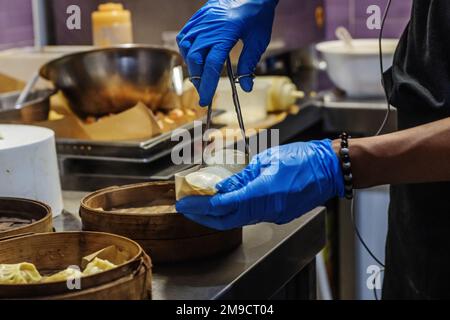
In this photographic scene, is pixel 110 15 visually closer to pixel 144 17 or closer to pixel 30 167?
pixel 144 17

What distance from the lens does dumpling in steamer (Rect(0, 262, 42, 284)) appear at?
119 centimetres

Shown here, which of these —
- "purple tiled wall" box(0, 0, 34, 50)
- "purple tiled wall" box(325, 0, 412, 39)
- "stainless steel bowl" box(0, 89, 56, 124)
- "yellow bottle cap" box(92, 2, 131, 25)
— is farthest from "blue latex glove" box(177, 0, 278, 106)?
"purple tiled wall" box(325, 0, 412, 39)

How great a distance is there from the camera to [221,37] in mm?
1549

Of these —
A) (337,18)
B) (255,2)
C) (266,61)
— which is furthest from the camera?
(337,18)

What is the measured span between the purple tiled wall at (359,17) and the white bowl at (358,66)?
0.25 metres

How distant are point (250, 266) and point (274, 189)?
15 centimetres

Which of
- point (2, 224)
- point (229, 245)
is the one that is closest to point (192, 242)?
point (229, 245)

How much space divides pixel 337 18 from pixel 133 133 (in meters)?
1.60

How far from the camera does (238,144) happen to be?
2104mm

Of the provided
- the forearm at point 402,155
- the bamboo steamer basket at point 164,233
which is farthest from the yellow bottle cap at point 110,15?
the forearm at point 402,155

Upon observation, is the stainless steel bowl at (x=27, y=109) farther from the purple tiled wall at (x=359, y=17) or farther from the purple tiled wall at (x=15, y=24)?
the purple tiled wall at (x=359, y=17)

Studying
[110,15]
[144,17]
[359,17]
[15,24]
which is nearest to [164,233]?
[110,15]
